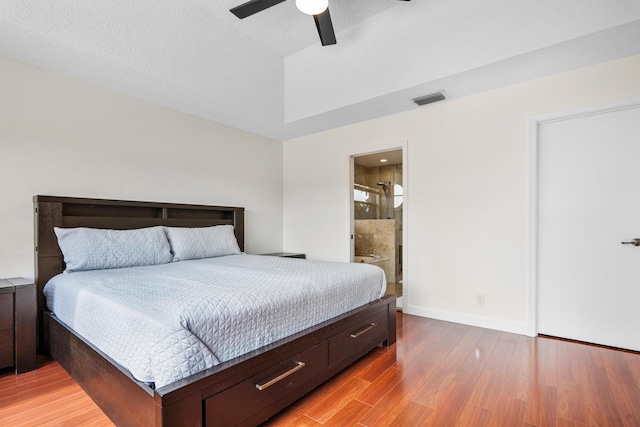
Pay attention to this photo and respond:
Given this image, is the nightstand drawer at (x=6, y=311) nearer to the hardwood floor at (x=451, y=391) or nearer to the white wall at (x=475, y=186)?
the hardwood floor at (x=451, y=391)

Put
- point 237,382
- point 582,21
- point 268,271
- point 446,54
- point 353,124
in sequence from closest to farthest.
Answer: point 237,382 → point 582,21 → point 268,271 → point 446,54 → point 353,124

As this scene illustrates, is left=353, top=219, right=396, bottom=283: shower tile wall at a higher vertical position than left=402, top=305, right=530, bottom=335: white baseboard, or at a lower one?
higher

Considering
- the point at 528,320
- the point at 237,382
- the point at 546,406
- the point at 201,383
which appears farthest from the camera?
the point at 528,320

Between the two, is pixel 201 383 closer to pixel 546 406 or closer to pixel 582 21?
pixel 546 406

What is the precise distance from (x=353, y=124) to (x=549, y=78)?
2.00 metres

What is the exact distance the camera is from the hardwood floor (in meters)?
1.60

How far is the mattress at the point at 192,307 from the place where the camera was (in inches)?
48.9

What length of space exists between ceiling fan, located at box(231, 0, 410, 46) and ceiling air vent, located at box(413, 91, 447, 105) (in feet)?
3.83

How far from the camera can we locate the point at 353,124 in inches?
155

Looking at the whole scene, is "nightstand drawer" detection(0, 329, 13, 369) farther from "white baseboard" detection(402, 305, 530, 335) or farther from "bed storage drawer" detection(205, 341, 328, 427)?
"white baseboard" detection(402, 305, 530, 335)

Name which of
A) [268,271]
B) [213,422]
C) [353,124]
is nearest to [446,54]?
[353,124]

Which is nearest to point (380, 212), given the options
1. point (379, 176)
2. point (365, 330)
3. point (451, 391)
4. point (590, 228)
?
point (379, 176)

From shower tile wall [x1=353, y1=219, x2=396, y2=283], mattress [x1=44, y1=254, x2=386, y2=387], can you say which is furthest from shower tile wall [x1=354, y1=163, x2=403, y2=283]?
mattress [x1=44, y1=254, x2=386, y2=387]

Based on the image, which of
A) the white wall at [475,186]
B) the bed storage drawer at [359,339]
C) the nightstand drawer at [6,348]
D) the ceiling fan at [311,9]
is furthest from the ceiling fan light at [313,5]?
the nightstand drawer at [6,348]
